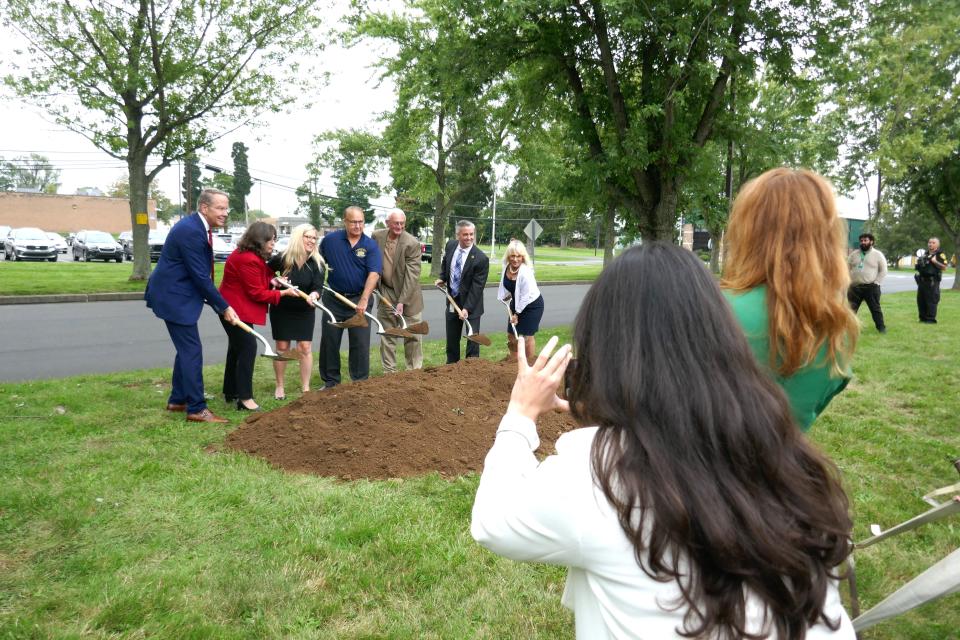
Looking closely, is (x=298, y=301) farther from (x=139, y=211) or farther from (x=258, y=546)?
(x=139, y=211)

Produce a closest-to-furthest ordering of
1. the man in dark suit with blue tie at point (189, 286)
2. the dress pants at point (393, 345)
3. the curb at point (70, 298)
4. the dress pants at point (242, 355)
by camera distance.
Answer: the man in dark suit with blue tie at point (189, 286), the dress pants at point (242, 355), the dress pants at point (393, 345), the curb at point (70, 298)

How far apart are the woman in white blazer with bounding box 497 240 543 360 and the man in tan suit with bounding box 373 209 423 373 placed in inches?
42.8

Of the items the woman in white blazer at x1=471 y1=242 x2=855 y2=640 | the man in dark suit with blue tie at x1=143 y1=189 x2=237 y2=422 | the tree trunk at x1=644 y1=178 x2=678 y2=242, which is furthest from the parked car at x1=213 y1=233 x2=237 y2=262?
the woman in white blazer at x1=471 y1=242 x2=855 y2=640

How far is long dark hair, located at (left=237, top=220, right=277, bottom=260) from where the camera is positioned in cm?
665

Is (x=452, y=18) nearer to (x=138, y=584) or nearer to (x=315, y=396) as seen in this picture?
(x=315, y=396)

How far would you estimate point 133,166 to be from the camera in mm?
18891

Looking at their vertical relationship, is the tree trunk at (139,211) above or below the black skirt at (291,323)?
above

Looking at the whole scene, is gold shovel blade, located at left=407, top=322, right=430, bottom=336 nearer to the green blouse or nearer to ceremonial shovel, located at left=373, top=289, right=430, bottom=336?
ceremonial shovel, located at left=373, top=289, right=430, bottom=336

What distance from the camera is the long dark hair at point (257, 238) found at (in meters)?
6.65

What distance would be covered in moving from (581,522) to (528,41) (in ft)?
36.7

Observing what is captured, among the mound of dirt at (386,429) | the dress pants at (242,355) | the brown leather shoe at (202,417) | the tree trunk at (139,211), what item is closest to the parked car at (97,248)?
the tree trunk at (139,211)

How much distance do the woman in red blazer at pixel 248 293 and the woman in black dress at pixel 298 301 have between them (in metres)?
0.29

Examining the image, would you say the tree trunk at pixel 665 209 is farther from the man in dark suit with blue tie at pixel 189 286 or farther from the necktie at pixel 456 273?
the man in dark suit with blue tie at pixel 189 286

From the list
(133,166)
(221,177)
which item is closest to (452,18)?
(133,166)
